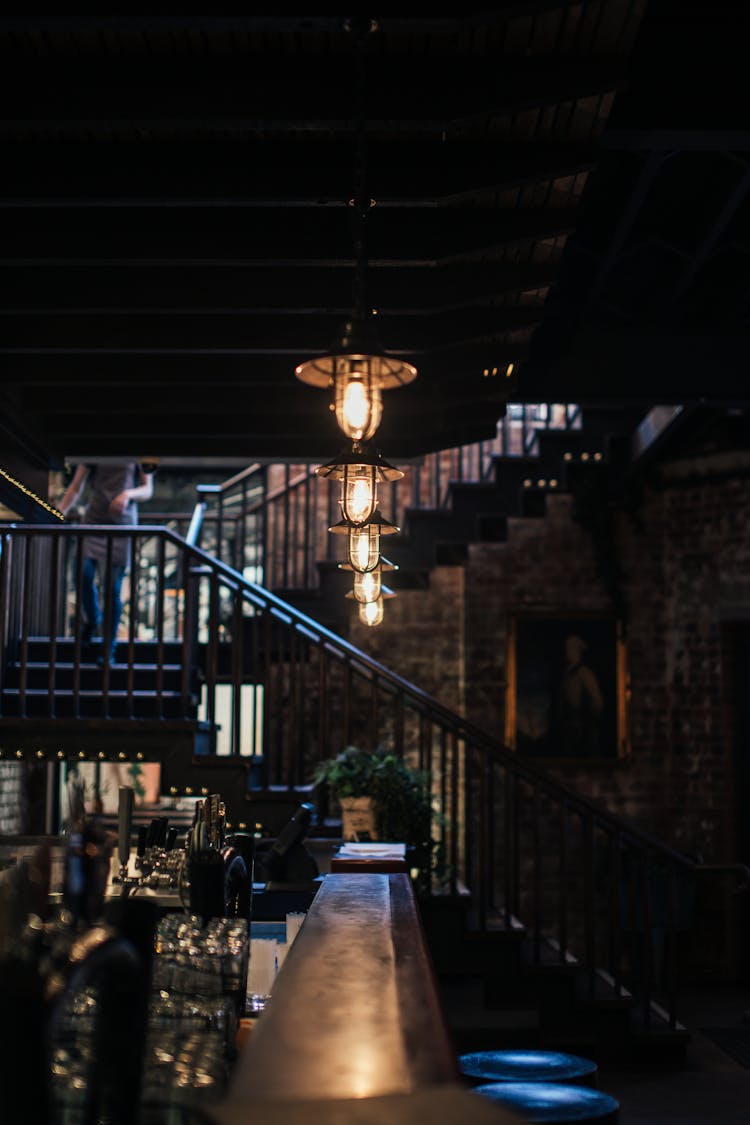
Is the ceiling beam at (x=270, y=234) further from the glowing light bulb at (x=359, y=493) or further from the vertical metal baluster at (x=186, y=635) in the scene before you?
the vertical metal baluster at (x=186, y=635)

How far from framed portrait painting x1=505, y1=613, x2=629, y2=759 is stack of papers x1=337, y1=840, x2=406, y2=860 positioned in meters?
4.87

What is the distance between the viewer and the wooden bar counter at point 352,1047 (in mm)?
1060

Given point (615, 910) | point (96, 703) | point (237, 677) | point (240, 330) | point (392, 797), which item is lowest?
point (615, 910)

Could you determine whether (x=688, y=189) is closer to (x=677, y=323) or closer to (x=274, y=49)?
(x=677, y=323)

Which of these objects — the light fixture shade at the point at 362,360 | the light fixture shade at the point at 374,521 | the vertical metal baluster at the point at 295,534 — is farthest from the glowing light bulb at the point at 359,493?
the vertical metal baluster at the point at 295,534

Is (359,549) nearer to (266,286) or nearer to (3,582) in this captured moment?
(266,286)

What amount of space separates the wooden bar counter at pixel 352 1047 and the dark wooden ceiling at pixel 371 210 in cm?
220

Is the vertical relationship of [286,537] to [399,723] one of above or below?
above

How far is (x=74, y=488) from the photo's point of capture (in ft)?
28.5

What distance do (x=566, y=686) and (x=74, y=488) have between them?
13.4 ft

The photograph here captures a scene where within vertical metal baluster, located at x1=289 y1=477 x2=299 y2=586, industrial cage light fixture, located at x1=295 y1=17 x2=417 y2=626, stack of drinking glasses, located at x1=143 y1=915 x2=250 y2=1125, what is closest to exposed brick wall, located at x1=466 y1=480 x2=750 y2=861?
vertical metal baluster, located at x1=289 y1=477 x2=299 y2=586

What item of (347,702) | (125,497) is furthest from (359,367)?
(125,497)

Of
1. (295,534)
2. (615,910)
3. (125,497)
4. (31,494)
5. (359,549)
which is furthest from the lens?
(295,534)

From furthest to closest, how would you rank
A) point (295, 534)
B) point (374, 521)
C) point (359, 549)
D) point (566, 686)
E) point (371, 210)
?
1. point (566, 686)
2. point (295, 534)
3. point (374, 521)
4. point (359, 549)
5. point (371, 210)
